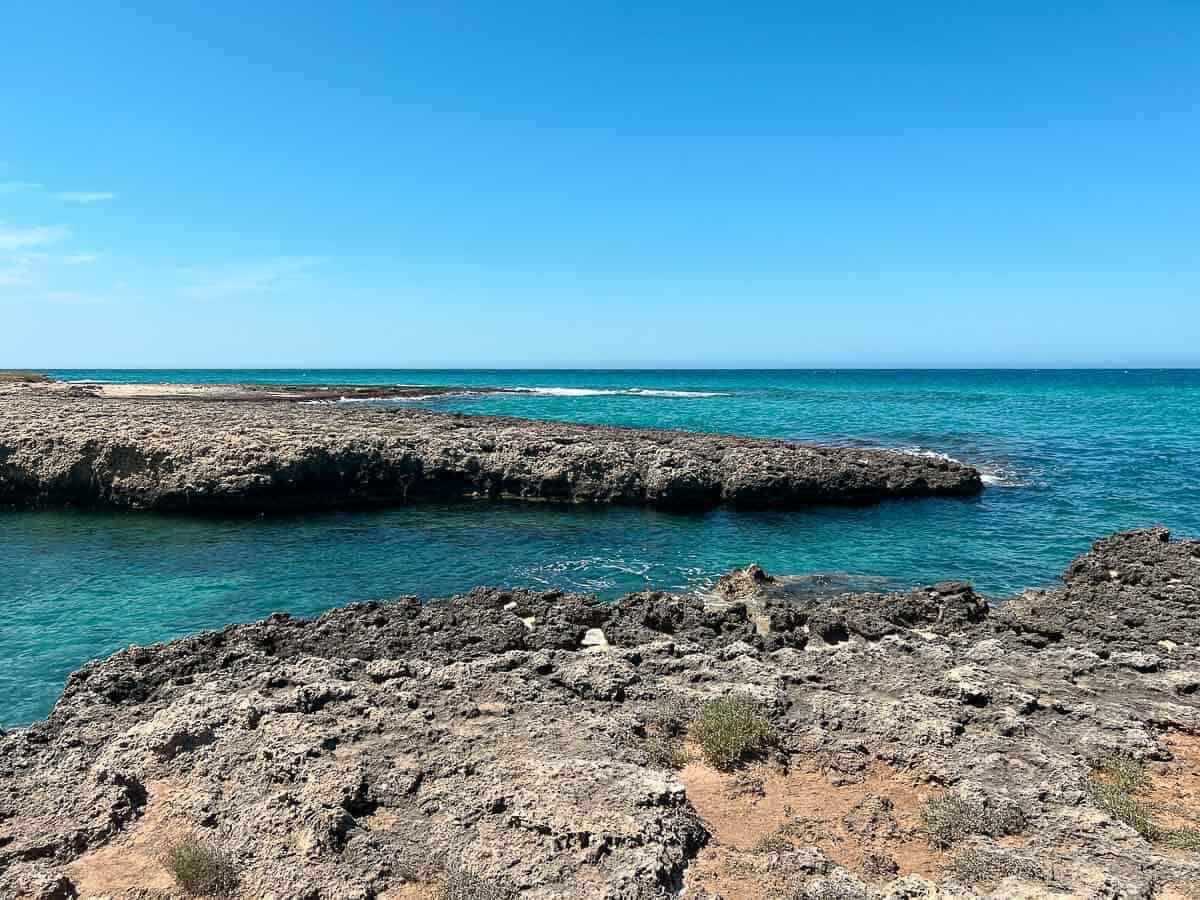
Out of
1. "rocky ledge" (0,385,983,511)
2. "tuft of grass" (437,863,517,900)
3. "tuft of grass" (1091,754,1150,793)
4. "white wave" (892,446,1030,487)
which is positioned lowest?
"tuft of grass" (1091,754,1150,793)

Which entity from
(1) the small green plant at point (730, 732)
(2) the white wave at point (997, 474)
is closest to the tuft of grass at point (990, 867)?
(1) the small green plant at point (730, 732)

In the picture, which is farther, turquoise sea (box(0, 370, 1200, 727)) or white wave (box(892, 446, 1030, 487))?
white wave (box(892, 446, 1030, 487))

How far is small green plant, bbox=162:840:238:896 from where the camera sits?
220 inches

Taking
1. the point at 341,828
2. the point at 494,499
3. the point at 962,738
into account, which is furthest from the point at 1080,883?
the point at 494,499

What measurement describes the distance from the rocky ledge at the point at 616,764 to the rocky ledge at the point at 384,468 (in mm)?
13356

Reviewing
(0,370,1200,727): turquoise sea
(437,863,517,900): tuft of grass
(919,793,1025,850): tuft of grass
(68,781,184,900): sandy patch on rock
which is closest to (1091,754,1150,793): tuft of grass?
(919,793,1025,850): tuft of grass

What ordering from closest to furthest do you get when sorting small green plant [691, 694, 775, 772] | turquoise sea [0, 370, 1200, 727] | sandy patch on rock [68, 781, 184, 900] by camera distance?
1. sandy patch on rock [68, 781, 184, 900]
2. small green plant [691, 694, 775, 772]
3. turquoise sea [0, 370, 1200, 727]

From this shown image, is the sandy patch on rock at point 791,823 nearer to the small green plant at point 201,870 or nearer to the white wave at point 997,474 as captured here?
the small green plant at point 201,870

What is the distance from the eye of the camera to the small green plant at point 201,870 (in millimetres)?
5594

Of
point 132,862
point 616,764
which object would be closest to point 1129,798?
point 616,764

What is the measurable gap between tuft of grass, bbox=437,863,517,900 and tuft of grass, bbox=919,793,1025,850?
3804 mm

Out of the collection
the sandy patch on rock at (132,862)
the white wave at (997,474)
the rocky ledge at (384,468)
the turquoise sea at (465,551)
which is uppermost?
the rocky ledge at (384,468)

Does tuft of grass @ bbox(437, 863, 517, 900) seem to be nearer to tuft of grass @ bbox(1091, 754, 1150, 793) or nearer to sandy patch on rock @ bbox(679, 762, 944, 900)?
sandy patch on rock @ bbox(679, 762, 944, 900)

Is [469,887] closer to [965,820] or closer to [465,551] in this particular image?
[965,820]
